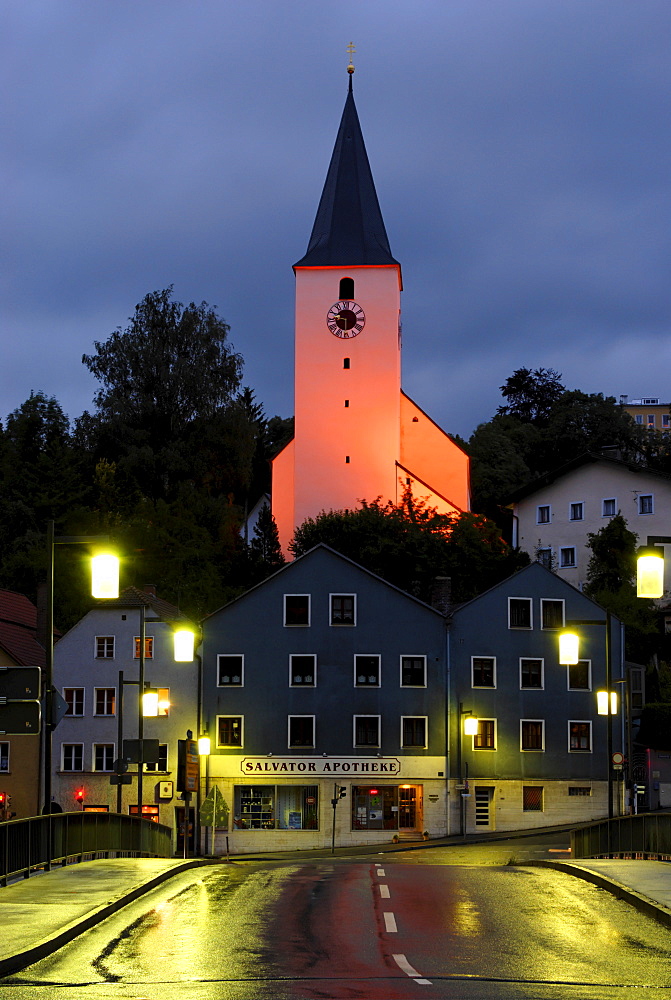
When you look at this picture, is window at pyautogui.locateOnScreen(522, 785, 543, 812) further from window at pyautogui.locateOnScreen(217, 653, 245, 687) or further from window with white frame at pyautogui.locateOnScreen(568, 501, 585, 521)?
window with white frame at pyautogui.locateOnScreen(568, 501, 585, 521)

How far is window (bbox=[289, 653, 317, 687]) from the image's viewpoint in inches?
2554

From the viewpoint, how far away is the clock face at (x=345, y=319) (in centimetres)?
9125

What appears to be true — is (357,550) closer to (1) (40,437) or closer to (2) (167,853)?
(1) (40,437)

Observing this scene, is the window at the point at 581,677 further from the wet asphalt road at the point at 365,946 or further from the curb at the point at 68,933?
the curb at the point at 68,933

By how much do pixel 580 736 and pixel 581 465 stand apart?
32910 millimetres

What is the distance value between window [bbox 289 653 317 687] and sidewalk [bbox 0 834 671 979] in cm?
3620

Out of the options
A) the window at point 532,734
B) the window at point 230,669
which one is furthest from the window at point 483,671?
the window at point 230,669

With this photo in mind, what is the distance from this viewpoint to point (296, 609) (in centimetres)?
6550

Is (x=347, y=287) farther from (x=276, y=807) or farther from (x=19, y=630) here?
(x=276, y=807)

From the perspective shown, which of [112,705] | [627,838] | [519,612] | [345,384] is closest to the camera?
[627,838]

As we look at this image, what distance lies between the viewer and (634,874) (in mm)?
23078

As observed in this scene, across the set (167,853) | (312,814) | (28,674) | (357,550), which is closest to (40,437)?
(357,550)

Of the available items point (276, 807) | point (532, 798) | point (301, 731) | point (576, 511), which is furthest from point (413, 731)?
point (576, 511)

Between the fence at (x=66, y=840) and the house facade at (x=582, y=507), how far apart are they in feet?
200
